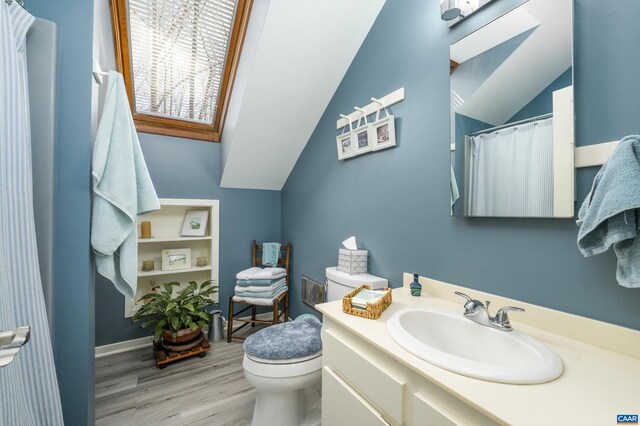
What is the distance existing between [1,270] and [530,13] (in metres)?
1.88

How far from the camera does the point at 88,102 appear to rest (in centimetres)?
110

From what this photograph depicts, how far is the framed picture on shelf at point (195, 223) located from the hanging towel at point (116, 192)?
1.36m

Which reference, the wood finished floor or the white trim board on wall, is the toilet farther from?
the white trim board on wall

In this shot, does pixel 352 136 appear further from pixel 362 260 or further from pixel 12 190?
pixel 12 190

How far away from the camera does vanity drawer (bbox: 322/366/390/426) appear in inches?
33.5

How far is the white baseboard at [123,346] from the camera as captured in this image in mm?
2225

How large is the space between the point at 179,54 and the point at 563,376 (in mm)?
2821

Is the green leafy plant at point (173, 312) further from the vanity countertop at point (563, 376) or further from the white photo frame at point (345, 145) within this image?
the white photo frame at point (345, 145)

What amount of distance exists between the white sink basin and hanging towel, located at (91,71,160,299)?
1.17m

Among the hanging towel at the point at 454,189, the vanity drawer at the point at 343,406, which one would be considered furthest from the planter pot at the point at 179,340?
the hanging towel at the point at 454,189

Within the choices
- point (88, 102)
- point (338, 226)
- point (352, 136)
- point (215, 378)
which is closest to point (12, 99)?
point (88, 102)

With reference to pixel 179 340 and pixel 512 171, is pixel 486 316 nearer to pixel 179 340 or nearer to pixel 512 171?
pixel 512 171

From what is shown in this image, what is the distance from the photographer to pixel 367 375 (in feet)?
2.85

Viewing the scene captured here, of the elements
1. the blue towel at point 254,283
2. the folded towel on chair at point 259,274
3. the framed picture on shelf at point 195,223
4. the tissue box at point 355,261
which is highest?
the framed picture on shelf at point 195,223
